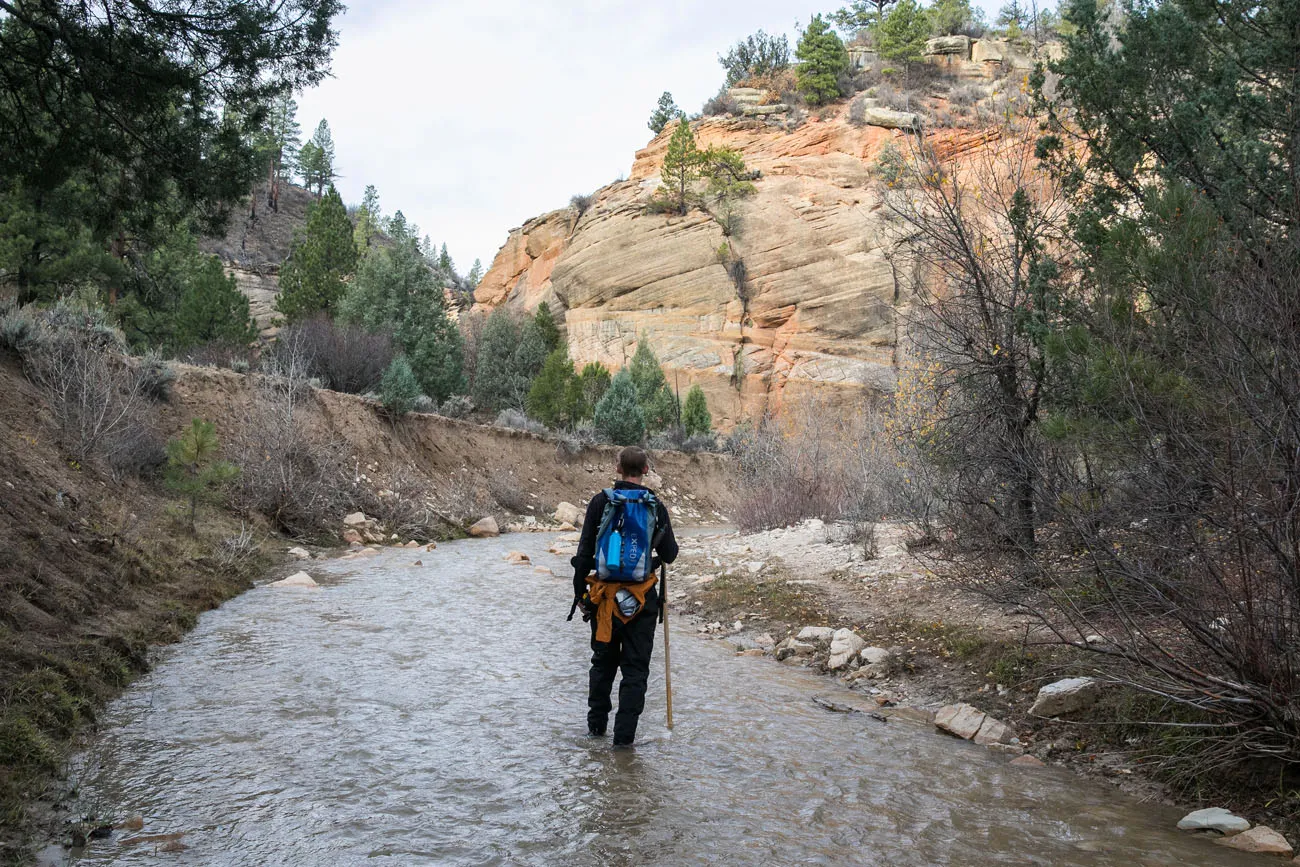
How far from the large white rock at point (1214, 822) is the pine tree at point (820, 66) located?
5835 centimetres

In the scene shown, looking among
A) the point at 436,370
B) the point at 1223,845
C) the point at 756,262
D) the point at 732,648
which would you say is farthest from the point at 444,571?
the point at 756,262

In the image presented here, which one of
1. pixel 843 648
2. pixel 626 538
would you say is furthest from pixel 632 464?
pixel 843 648

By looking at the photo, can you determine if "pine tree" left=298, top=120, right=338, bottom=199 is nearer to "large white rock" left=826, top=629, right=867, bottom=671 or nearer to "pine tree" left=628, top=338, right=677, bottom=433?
"pine tree" left=628, top=338, right=677, bottom=433

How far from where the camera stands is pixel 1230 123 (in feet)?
25.8

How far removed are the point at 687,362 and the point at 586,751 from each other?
43934mm

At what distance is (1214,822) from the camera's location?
4.38m

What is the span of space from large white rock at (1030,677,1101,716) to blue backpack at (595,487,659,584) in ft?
9.85

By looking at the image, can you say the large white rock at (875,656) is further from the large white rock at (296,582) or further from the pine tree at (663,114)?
the pine tree at (663,114)

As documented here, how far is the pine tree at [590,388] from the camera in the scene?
1602 inches

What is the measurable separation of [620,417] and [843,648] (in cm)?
2946

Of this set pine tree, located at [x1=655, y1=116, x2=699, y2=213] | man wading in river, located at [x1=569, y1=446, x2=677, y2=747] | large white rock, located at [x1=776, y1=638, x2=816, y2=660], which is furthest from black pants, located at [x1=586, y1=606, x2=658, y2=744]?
pine tree, located at [x1=655, y1=116, x2=699, y2=213]

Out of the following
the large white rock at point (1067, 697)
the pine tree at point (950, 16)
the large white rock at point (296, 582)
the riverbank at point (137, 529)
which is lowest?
the large white rock at point (296, 582)

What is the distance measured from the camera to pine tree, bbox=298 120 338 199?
8131cm

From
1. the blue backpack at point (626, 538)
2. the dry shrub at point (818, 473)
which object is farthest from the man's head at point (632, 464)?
the dry shrub at point (818, 473)
